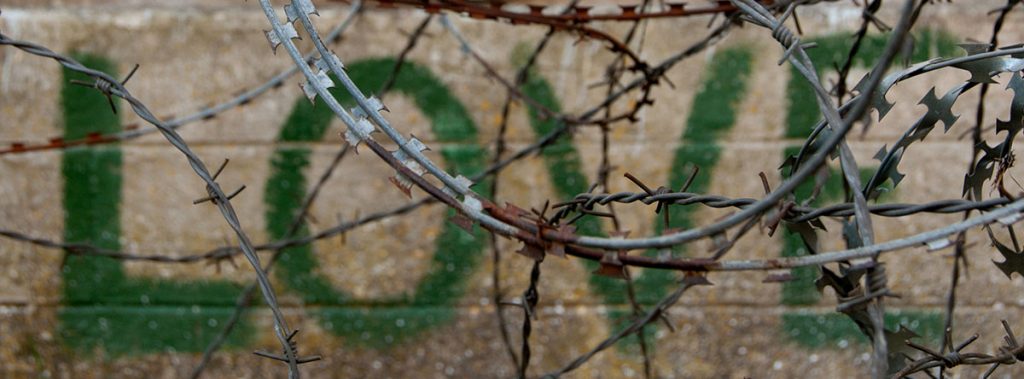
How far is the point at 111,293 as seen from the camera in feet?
8.38

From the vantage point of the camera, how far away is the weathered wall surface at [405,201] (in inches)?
97.8

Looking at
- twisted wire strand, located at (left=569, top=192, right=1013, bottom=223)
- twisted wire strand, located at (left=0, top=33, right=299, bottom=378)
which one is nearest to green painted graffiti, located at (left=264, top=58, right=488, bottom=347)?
twisted wire strand, located at (left=0, top=33, right=299, bottom=378)

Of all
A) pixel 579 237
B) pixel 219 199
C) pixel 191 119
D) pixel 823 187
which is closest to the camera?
pixel 579 237

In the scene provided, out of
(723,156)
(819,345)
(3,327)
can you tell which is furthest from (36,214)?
(819,345)

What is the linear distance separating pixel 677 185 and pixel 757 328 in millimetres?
444

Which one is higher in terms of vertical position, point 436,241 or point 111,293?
point 111,293

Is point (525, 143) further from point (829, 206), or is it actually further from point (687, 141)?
point (829, 206)

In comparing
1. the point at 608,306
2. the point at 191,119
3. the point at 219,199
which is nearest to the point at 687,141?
the point at 608,306

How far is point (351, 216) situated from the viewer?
254cm

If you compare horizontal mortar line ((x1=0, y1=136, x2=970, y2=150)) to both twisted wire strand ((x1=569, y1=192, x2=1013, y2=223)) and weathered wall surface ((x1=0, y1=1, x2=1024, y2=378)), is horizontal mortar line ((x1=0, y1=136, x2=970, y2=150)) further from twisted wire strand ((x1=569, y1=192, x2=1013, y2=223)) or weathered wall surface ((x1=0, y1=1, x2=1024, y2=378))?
twisted wire strand ((x1=569, y1=192, x2=1013, y2=223))

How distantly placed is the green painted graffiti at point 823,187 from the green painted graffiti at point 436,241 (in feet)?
2.73

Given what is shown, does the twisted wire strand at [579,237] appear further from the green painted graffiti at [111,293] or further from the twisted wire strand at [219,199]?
the green painted graffiti at [111,293]

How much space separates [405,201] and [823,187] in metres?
1.09

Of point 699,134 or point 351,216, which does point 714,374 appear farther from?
point 351,216
